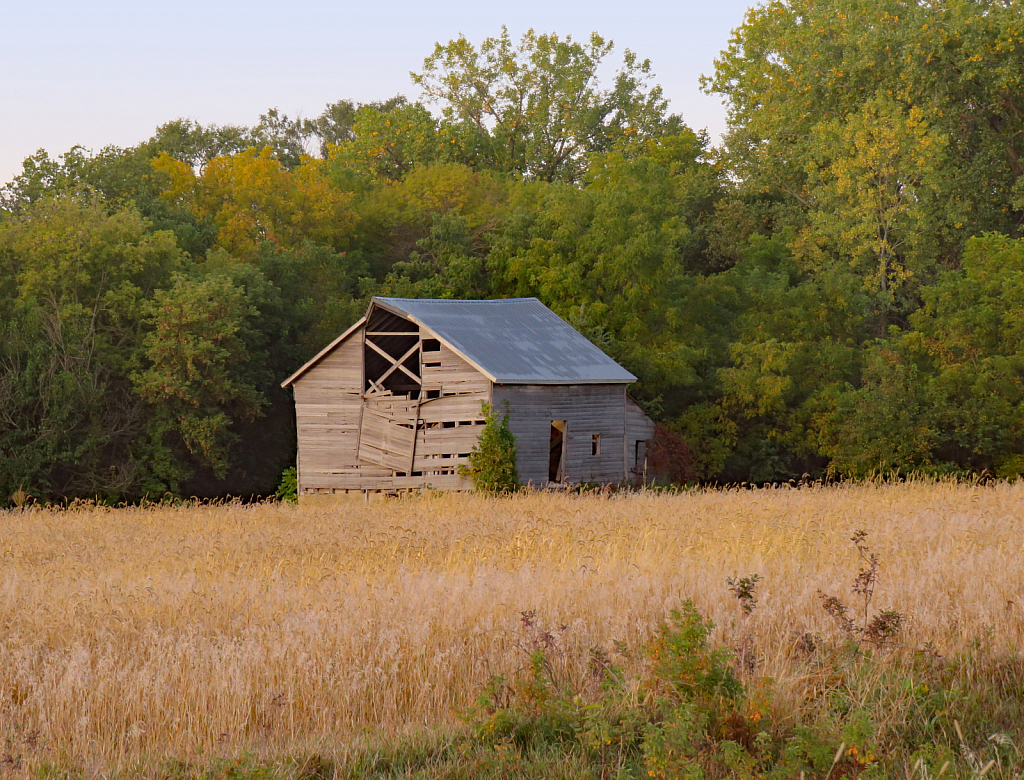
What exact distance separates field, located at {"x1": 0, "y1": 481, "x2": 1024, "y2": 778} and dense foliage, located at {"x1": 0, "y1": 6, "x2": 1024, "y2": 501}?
26.1 metres

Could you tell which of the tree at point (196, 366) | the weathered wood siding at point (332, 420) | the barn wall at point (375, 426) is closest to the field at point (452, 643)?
the barn wall at point (375, 426)

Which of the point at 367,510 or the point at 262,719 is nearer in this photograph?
the point at 262,719

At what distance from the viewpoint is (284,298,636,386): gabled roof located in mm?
29562

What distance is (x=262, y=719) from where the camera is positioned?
19.9 ft

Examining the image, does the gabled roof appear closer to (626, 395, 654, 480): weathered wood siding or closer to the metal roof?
the metal roof

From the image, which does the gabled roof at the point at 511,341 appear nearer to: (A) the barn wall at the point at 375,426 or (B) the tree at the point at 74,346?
(A) the barn wall at the point at 375,426

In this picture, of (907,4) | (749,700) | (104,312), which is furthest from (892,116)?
A: (749,700)

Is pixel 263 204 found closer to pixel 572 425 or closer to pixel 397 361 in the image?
pixel 397 361

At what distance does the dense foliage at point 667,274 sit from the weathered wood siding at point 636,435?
3.58m

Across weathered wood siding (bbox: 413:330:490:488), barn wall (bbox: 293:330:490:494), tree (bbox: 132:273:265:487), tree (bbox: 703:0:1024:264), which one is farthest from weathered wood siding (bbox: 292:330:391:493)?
tree (bbox: 703:0:1024:264)

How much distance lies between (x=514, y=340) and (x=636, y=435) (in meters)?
5.69

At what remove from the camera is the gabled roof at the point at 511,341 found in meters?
29.6

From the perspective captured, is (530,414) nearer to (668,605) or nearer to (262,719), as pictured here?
(668,605)

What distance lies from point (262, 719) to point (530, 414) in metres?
24.0
